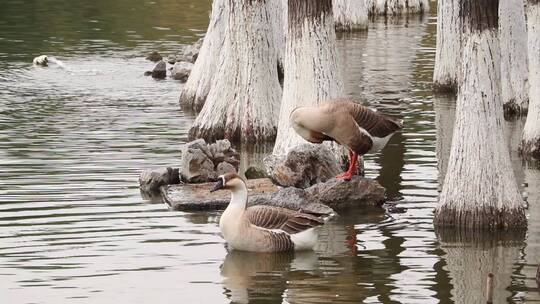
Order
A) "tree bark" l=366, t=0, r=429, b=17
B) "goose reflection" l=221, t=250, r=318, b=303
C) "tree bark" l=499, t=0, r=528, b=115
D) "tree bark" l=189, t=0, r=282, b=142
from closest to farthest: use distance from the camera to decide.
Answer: "goose reflection" l=221, t=250, r=318, b=303 → "tree bark" l=189, t=0, r=282, b=142 → "tree bark" l=499, t=0, r=528, b=115 → "tree bark" l=366, t=0, r=429, b=17

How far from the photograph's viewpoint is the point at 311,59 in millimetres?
19953

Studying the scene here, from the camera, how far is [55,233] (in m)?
16.8

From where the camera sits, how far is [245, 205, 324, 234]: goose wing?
52.4 ft

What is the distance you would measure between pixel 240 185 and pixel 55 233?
2.42 m

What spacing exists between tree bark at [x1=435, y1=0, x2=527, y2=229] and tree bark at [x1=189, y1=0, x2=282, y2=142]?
22.0 ft

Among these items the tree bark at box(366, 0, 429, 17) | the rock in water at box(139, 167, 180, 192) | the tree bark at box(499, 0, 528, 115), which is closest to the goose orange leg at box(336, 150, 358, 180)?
the rock in water at box(139, 167, 180, 192)

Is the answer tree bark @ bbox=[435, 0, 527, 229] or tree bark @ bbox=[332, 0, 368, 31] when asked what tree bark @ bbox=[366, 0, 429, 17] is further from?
tree bark @ bbox=[435, 0, 527, 229]

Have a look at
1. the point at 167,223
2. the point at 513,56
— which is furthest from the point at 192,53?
the point at 167,223

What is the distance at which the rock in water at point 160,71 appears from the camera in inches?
1283

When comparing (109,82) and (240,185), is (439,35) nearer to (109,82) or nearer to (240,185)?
(109,82)

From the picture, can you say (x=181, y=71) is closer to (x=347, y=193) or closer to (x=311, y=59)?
(x=311, y=59)

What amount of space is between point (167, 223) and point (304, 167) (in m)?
2.57

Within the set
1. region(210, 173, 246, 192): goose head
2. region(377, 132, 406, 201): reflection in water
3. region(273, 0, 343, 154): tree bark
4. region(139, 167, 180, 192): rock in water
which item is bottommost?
region(377, 132, 406, 201): reflection in water

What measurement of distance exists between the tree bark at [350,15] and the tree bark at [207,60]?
609 inches
